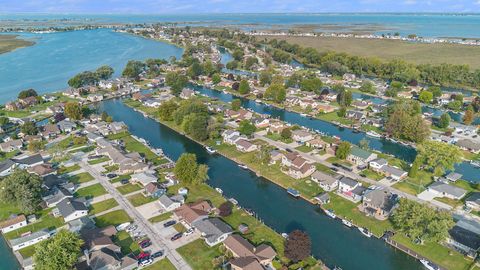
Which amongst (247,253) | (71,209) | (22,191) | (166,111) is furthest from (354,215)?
(166,111)

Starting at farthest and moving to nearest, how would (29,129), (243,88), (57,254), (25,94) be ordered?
(243,88), (25,94), (29,129), (57,254)

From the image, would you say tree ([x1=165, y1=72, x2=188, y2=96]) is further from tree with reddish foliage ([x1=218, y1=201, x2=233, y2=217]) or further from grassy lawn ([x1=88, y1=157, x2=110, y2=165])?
tree with reddish foliage ([x1=218, y1=201, x2=233, y2=217])

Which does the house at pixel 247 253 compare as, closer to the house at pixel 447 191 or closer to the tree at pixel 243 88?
the house at pixel 447 191

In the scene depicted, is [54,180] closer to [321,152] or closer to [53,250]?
[53,250]

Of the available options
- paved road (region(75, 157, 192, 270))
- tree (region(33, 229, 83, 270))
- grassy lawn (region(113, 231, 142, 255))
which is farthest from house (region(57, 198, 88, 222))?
tree (region(33, 229, 83, 270))

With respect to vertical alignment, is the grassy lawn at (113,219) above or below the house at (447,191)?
below

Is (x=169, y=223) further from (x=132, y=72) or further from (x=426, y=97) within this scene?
(x=132, y=72)

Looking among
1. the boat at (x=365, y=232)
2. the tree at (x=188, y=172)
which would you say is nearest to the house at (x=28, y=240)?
the tree at (x=188, y=172)
